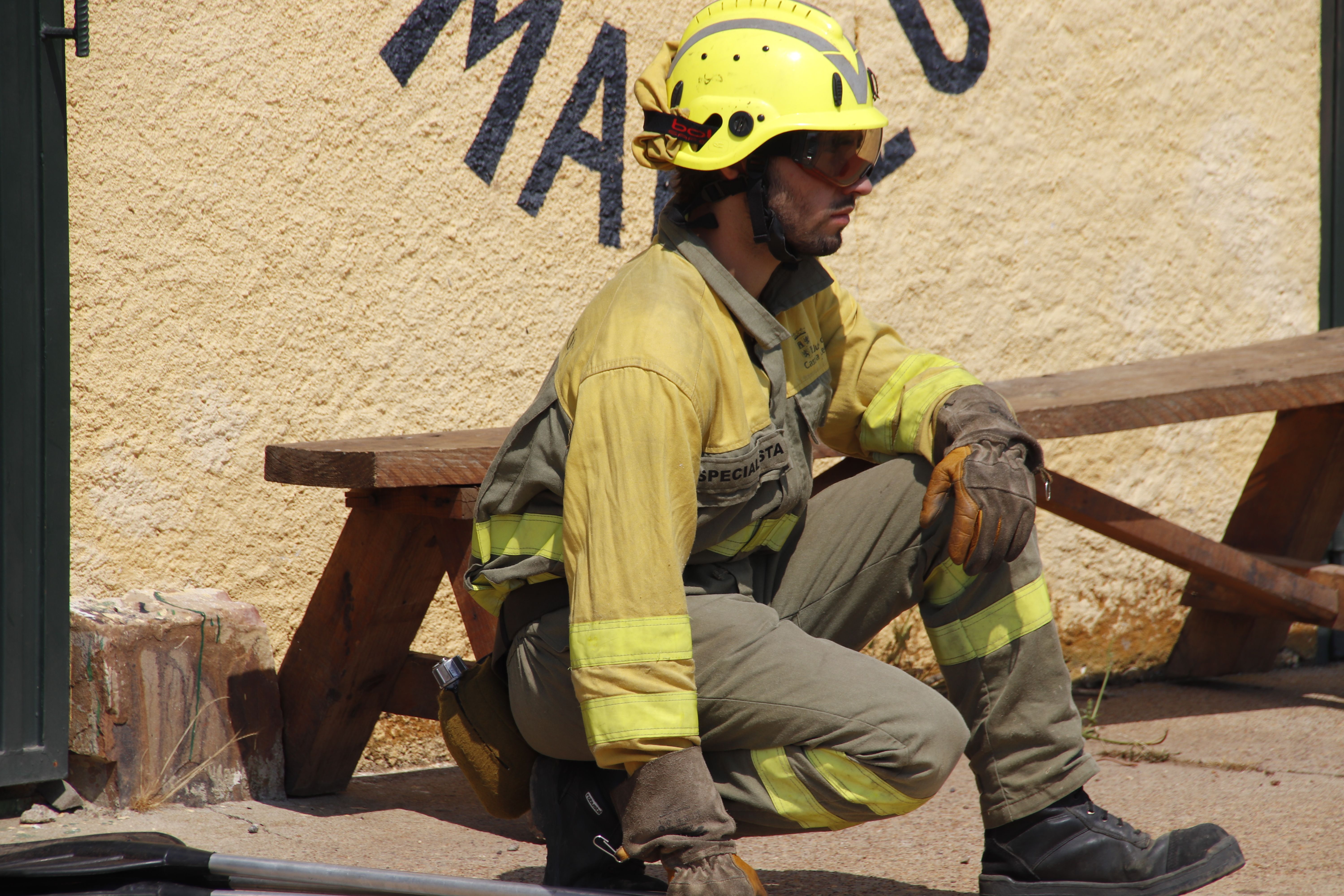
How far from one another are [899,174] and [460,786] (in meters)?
1.93

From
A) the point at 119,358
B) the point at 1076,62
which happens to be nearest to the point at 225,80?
the point at 119,358

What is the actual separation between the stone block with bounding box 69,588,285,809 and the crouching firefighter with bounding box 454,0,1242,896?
88 cm

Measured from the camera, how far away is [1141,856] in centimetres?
200

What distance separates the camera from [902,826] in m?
2.63

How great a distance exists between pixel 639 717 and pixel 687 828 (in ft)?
0.50

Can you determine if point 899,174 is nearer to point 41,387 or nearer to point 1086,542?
point 1086,542

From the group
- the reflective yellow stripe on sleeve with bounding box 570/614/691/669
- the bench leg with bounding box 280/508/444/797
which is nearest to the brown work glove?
the reflective yellow stripe on sleeve with bounding box 570/614/691/669

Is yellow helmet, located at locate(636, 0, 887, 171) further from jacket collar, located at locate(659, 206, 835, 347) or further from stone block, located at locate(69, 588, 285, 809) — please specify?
stone block, located at locate(69, 588, 285, 809)

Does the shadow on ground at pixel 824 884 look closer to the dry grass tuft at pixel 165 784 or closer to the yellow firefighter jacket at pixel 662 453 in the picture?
the yellow firefighter jacket at pixel 662 453

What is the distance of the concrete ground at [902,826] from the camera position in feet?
7.53

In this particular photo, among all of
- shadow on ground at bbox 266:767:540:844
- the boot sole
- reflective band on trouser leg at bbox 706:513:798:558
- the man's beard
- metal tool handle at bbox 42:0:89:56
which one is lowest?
shadow on ground at bbox 266:767:540:844

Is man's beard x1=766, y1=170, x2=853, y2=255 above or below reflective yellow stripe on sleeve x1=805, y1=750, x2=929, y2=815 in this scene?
above

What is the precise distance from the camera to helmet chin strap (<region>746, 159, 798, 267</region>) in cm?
204

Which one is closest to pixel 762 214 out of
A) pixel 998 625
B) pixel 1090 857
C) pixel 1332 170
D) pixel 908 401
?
pixel 908 401
